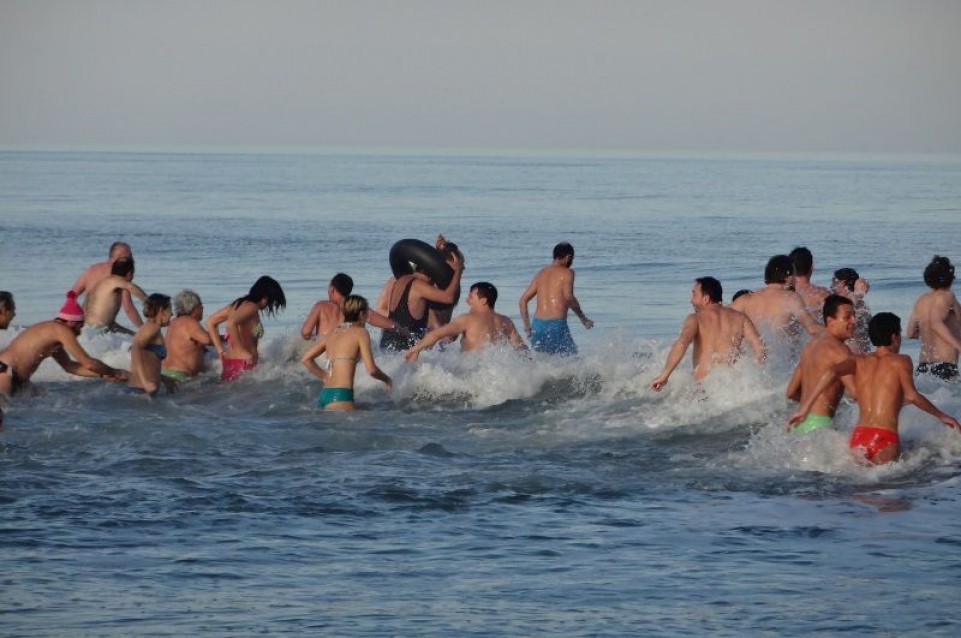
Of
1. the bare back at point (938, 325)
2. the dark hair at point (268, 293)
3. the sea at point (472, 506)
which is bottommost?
the sea at point (472, 506)

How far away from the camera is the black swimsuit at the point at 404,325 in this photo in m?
15.0

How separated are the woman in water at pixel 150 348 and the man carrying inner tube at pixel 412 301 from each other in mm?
2804

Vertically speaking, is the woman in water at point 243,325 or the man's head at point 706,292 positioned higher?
the man's head at point 706,292

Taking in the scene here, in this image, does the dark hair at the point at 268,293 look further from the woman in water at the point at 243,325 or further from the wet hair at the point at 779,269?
the wet hair at the point at 779,269

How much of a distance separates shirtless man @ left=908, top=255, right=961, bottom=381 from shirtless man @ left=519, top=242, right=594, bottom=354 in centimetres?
368

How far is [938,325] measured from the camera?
1251cm

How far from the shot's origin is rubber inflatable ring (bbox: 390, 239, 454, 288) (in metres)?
15.1

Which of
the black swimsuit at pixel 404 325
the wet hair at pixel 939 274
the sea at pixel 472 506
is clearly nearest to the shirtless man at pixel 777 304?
the sea at pixel 472 506

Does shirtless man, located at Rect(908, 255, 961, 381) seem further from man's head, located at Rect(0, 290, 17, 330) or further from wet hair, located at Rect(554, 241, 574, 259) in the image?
man's head, located at Rect(0, 290, 17, 330)

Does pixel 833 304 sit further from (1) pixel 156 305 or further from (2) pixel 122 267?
(2) pixel 122 267

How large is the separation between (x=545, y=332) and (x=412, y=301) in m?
1.48

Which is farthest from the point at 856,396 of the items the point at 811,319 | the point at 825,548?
the point at 811,319

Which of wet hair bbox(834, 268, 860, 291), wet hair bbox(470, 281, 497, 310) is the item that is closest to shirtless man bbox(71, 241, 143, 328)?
wet hair bbox(470, 281, 497, 310)

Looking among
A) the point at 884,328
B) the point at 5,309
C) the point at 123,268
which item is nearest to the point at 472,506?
the point at 884,328
